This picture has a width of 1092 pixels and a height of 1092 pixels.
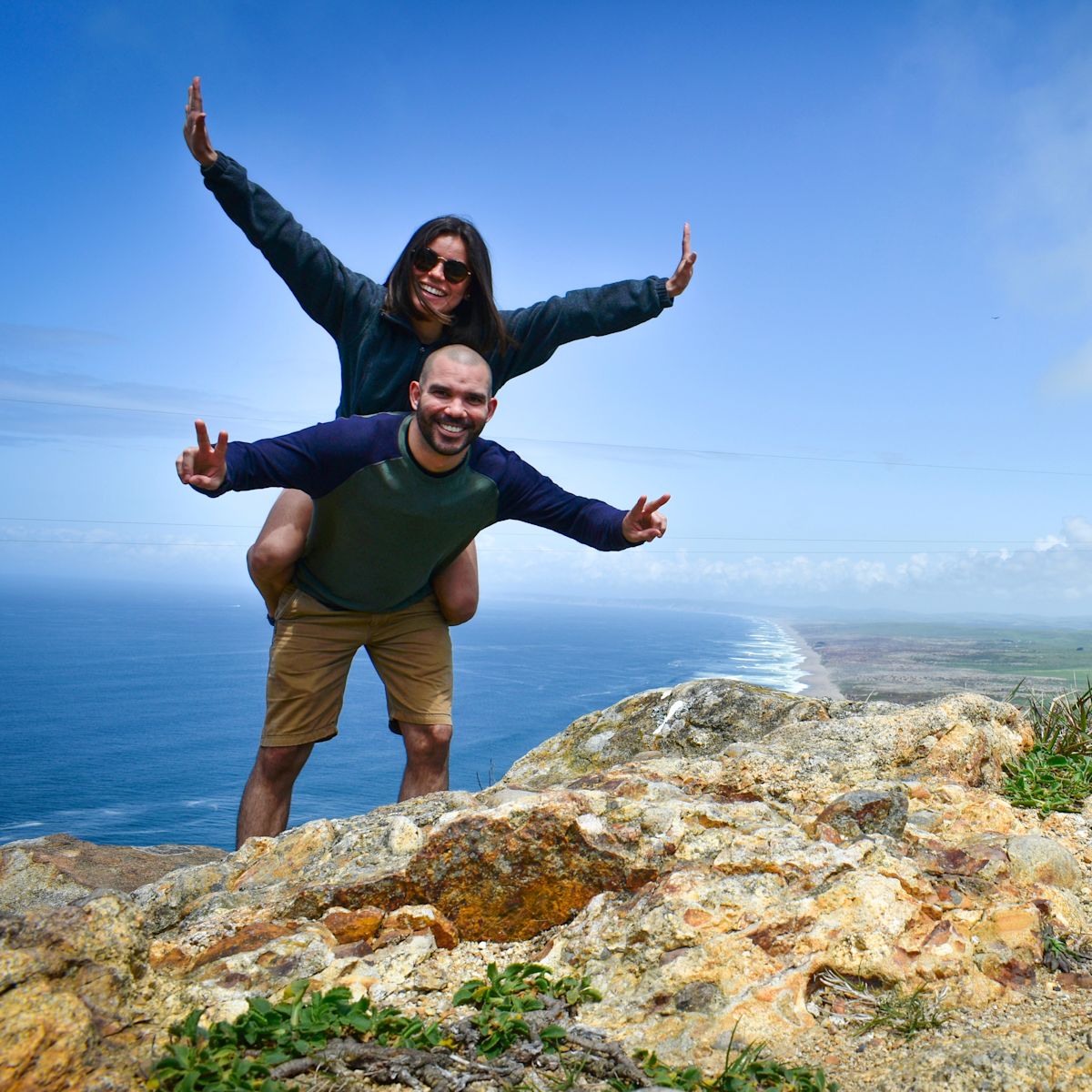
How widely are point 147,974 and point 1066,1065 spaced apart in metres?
2.86

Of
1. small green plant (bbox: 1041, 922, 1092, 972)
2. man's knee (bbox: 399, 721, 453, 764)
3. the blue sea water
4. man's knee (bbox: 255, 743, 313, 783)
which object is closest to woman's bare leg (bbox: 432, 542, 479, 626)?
man's knee (bbox: 399, 721, 453, 764)

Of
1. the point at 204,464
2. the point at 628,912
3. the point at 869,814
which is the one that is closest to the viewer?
the point at 628,912

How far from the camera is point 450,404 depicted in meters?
4.79

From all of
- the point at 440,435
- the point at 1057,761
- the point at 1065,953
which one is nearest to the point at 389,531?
the point at 440,435

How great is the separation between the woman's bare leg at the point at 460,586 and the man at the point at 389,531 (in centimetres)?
10

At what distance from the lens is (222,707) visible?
338 feet

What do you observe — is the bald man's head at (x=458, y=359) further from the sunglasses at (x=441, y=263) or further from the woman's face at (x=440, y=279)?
the sunglasses at (x=441, y=263)

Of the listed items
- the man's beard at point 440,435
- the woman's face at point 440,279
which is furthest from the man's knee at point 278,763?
the woman's face at point 440,279

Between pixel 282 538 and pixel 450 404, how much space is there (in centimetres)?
148

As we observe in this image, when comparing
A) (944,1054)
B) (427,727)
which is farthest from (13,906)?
(944,1054)

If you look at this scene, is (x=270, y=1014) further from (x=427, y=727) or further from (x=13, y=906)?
(x=13, y=906)

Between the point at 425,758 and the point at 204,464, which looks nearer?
the point at 204,464

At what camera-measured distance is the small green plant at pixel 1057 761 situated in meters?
4.99

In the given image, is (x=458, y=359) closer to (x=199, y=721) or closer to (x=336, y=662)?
(x=336, y=662)
